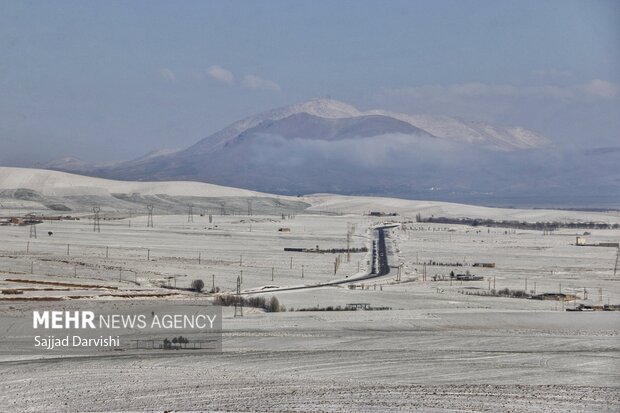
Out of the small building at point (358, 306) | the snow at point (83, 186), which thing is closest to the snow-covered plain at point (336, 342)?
the small building at point (358, 306)

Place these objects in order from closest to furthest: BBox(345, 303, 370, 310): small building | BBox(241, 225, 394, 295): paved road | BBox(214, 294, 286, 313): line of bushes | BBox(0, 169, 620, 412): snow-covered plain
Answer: BBox(0, 169, 620, 412): snow-covered plain
BBox(214, 294, 286, 313): line of bushes
BBox(345, 303, 370, 310): small building
BBox(241, 225, 394, 295): paved road

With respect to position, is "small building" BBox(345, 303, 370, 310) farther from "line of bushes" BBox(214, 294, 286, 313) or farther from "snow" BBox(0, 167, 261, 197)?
"snow" BBox(0, 167, 261, 197)

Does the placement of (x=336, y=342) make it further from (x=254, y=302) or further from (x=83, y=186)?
(x=83, y=186)

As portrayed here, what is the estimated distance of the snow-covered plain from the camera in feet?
52.6

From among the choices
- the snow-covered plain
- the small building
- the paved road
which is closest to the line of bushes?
the snow-covered plain

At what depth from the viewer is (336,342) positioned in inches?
827

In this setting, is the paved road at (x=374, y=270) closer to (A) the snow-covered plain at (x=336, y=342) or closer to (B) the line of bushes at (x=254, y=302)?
(A) the snow-covered plain at (x=336, y=342)

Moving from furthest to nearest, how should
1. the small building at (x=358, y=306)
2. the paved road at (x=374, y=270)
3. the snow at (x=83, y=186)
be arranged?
the snow at (x=83, y=186) < the paved road at (x=374, y=270) < the small building at (x=358, y=306)

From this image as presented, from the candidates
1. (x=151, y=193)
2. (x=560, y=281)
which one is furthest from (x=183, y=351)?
(x=151, y=193)

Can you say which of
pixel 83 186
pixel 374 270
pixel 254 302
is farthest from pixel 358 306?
pixel 83 186

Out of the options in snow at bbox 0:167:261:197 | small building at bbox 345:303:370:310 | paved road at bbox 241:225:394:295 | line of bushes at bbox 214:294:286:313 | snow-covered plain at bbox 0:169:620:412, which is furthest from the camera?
snow at bbox 0:167:261:197

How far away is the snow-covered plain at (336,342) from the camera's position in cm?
1603

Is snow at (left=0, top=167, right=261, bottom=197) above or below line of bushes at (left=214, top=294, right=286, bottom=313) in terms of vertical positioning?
above

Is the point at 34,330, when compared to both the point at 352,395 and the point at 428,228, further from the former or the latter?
the point at 428,228
